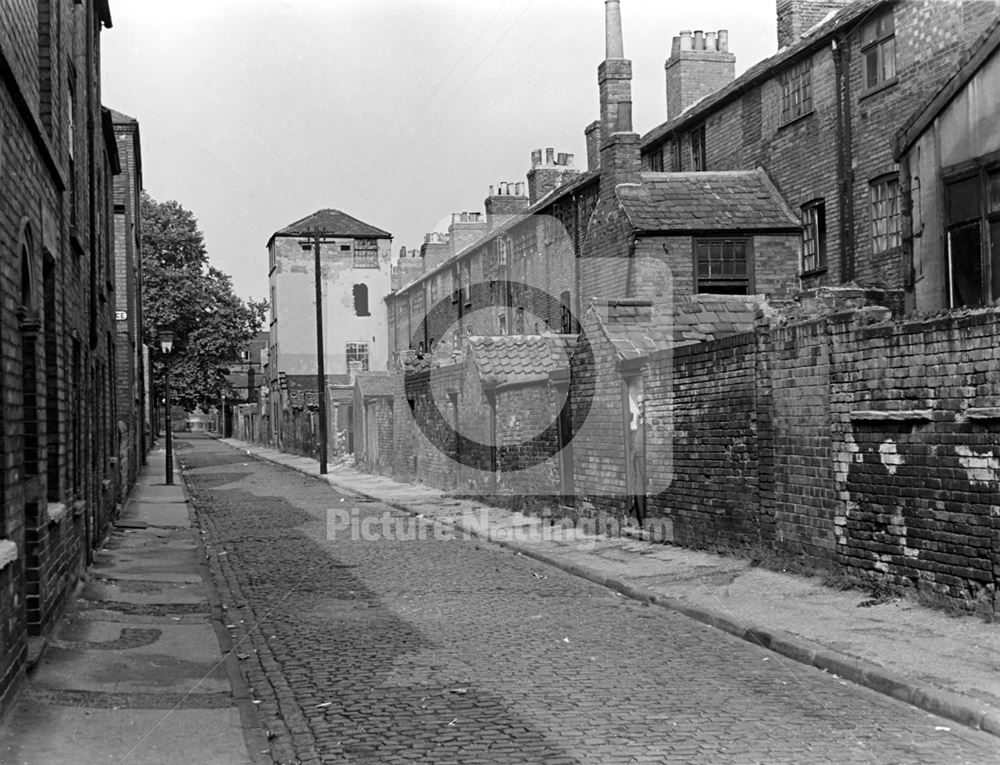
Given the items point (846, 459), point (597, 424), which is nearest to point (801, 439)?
Answer: point (846, 459)

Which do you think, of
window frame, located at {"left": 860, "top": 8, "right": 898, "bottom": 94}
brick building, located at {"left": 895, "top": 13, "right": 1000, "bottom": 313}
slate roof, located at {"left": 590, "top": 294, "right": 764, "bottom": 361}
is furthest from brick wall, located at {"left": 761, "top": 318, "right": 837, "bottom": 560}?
window frame, located at {"left": 860, "top": 8, "right": 898, "bottom": 94}

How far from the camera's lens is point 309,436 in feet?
157

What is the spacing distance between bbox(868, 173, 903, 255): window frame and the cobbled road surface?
36.6ft

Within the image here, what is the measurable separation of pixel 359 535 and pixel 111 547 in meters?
3.81

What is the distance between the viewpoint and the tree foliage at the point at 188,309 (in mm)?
55562

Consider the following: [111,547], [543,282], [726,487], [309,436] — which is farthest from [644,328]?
[309,436]

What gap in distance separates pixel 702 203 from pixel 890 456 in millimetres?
14163

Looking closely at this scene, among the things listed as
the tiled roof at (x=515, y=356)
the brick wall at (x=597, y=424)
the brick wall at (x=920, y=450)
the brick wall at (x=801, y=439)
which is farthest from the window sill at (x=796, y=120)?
the brick wall at (x=920, y=450)

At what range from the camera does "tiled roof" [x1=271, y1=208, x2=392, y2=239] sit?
61.5 meters

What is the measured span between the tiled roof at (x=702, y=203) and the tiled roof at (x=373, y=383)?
12421mm

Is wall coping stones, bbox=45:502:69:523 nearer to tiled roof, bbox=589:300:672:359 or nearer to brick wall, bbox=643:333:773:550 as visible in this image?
brick wall, bbox=643:333:773:550

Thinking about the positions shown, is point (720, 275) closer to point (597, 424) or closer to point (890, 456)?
point (597, 424)

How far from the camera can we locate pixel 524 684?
287 inches

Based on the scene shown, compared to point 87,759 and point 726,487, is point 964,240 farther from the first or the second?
point 87,759
